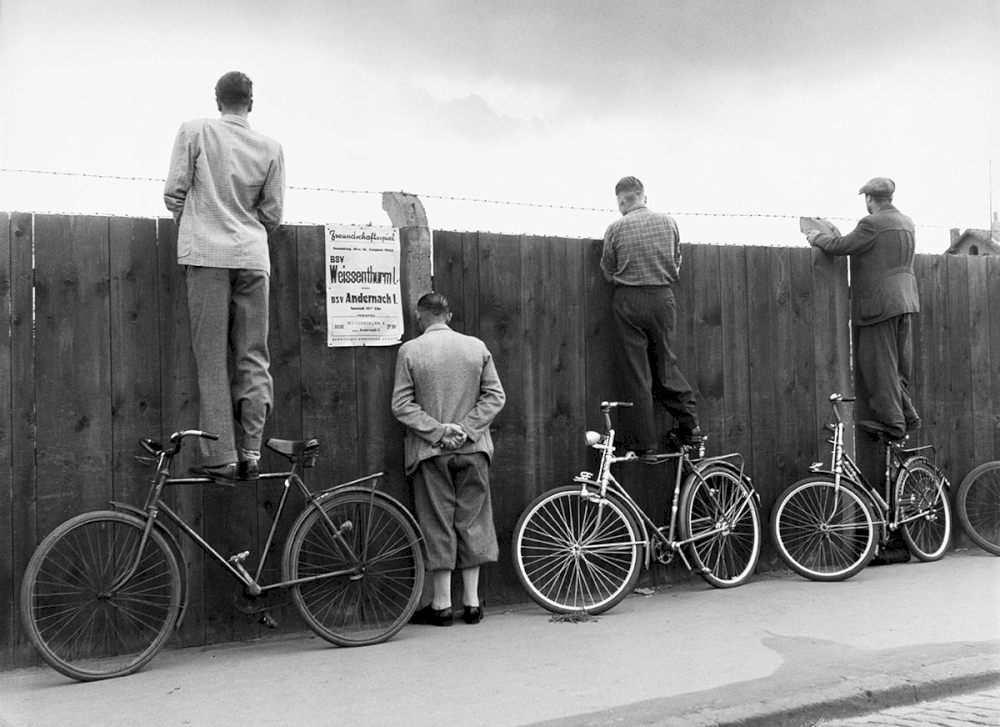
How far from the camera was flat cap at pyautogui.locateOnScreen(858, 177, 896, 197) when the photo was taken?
26.0 ft

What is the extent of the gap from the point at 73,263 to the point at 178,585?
177 centimetres

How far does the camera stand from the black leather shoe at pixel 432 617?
6160 millimetres

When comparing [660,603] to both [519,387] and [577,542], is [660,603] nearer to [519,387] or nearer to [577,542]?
[577,542]

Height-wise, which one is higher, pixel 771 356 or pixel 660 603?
pixel 771 356

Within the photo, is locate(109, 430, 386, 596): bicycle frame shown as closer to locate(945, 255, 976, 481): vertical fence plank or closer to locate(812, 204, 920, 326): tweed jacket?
locate(812, 204, 920, 326): tweed jacket

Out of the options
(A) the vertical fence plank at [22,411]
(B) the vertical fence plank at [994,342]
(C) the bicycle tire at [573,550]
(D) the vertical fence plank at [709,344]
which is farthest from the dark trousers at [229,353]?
(B) the vertical fence plank at [994,342]

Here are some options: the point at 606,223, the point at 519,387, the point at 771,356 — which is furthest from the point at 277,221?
the point at 771,356

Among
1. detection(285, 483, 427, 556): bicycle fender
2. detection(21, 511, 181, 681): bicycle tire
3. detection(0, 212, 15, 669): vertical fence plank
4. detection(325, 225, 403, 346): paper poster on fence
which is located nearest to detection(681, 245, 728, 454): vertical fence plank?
detection(325, 225, 403, 346): paper poster on fence

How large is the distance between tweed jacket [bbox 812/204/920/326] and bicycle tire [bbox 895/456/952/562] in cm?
119

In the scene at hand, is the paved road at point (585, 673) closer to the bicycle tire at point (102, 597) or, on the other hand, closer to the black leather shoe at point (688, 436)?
the bicycle tire at point (102, 597)

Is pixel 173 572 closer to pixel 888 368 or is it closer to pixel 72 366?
pixel 72 366

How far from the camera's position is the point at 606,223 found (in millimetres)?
7215

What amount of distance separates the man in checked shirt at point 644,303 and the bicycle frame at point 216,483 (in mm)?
1914

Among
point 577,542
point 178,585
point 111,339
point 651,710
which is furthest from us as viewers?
point 577,542
